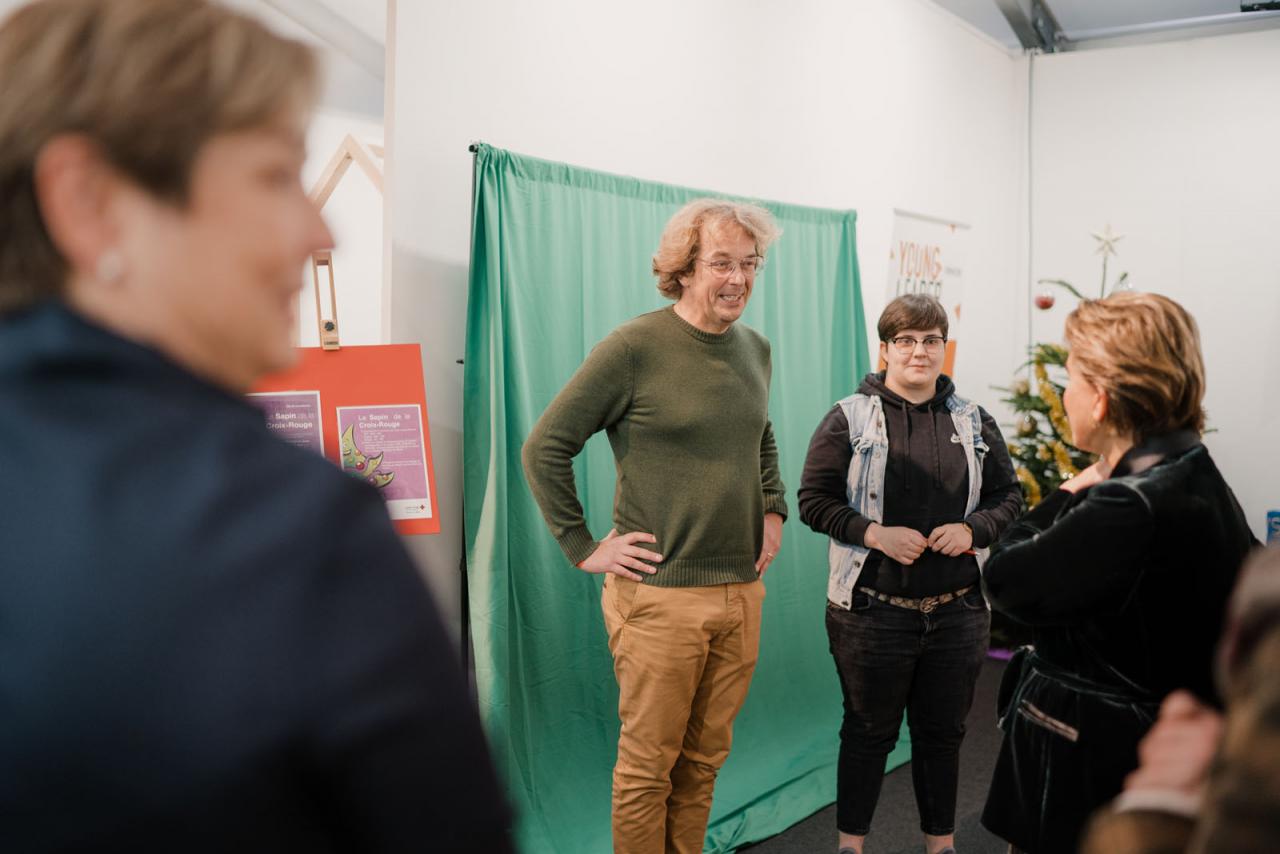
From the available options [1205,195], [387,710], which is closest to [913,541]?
[387,710]

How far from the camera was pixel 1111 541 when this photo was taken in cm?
155

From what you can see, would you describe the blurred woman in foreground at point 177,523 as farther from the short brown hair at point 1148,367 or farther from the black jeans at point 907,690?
the black jeans at point 907,690

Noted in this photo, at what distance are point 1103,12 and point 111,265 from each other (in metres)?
6.15

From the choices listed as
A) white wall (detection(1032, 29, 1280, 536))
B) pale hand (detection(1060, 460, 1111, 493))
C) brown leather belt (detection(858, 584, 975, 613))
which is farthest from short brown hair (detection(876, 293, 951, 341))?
white wall (detection(1032, 29, 1280, 536))

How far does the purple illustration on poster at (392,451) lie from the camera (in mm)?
2309

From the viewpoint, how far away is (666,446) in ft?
7.73

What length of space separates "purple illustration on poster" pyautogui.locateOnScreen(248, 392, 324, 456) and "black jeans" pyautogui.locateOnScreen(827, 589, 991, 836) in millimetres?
1358

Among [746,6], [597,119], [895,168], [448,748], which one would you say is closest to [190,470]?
[448,748]

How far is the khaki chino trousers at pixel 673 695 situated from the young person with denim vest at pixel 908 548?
303 millimetres

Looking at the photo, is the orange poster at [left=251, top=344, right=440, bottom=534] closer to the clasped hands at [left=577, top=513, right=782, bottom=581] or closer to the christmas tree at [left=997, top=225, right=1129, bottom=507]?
the clasped hands at [left=577, top=513, right=782, bottom=581]

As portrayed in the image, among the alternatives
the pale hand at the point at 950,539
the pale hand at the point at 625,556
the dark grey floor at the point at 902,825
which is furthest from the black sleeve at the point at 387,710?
the dark grey floor at the point at 902,825

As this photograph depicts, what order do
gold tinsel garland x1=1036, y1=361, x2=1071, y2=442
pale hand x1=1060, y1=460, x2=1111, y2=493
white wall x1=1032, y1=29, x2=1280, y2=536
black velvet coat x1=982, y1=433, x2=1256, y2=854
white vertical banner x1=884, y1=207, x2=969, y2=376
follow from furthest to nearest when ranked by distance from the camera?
1. white wall x1=1032, y1=29, x2=1280, y2=536
2. gold tinsel garland x1=1036, y1=361, x2=1071, y2=442
3. white vertical banner x1=884, y1=207, x2=969, y2=376
4. pale hand x1=1060, y1=460, x2=1111, y2=493
5. black velvet coat x1=982, y1=433, x2=1256, y2=854

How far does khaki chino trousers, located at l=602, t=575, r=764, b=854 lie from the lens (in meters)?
2.36

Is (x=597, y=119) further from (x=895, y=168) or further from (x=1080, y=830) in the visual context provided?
(x=1080, y=830)
